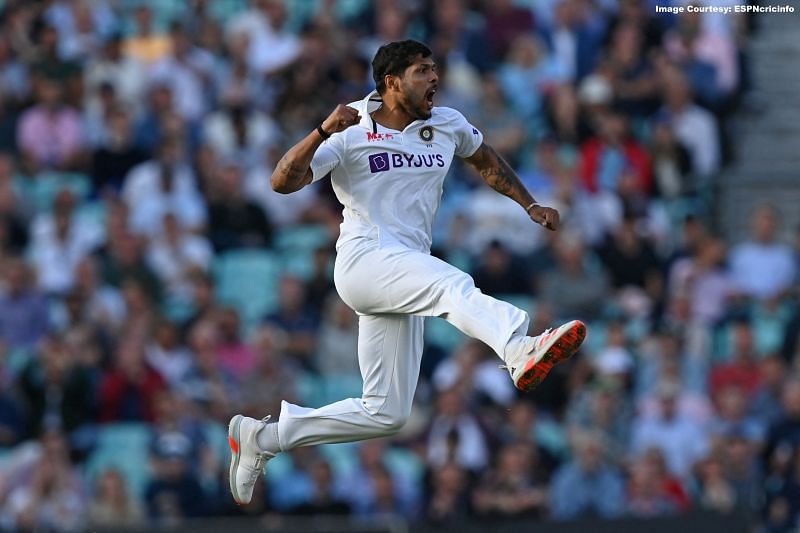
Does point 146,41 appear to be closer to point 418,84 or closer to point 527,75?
point 527,75

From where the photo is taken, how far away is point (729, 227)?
59.3 ft

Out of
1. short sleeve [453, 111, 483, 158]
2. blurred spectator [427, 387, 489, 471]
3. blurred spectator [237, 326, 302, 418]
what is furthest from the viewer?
blurred spectator [237, 326, 302, 418]

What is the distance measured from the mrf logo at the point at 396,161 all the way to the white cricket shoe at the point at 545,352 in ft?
3.97

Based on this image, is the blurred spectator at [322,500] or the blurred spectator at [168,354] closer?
the blurred spectator at [322,500]

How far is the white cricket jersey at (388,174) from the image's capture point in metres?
9.67

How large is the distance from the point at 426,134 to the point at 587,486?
19.3 ft

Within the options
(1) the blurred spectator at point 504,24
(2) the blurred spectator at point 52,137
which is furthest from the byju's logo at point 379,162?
(1) the blurred spectator at point 504,24

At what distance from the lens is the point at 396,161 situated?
970cm

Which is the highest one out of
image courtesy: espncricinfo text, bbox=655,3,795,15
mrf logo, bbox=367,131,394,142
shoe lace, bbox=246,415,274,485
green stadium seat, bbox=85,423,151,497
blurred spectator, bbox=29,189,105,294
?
image courtesy: espncricinfo text, bbox=655,3,795,15

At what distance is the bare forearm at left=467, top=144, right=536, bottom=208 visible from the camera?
10.2 m

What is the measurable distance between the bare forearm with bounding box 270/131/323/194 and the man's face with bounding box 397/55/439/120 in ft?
2.24

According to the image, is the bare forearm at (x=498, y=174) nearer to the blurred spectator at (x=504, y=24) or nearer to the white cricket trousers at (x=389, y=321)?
the white cricket trousers at (x=389, y=321)

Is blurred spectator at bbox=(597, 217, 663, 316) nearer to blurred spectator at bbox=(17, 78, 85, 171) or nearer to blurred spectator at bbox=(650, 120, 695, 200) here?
blurred spectator at bbox=(650, 120, 695, 200)

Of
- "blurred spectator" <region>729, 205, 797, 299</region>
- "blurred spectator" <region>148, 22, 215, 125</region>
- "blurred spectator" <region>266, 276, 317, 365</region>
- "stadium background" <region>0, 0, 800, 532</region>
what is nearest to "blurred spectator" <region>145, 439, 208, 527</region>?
Result: "stadium background" <region>0, 0, 800, 532</region>
